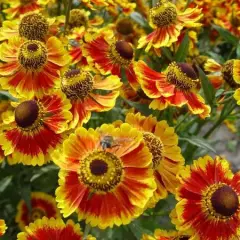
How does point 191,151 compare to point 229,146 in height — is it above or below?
above

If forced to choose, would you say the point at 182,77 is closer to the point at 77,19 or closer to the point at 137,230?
the point at 137,230

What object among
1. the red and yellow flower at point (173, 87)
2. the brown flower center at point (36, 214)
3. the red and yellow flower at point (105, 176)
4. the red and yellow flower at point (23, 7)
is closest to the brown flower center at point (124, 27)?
the red and yellow flower at point (23, 7)

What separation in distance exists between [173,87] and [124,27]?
77 cm

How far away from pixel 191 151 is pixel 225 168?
48 centimetres

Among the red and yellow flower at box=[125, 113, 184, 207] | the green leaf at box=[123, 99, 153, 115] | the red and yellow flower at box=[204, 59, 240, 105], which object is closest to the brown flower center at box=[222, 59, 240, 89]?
the red and yellow flower at box=[204, 59, 240, 105]

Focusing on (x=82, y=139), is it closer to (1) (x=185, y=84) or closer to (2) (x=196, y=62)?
(1) (x=185, y=84)

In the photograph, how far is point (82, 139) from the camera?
1236 millimetres

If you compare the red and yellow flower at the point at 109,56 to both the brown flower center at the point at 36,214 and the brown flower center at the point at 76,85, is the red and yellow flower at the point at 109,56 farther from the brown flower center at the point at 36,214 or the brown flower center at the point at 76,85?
the brown flower center at the point at 36,214

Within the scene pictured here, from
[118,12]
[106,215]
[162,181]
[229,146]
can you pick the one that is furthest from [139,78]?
[229,146]

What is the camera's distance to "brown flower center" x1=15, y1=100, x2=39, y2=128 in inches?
53.7

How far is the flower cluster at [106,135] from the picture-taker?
1213 millimetres

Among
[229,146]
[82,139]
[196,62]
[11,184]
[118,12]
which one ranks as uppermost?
[82,139]

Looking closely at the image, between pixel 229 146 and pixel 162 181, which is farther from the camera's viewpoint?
pixel 229 146

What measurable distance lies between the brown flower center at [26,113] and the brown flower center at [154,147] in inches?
10.8
